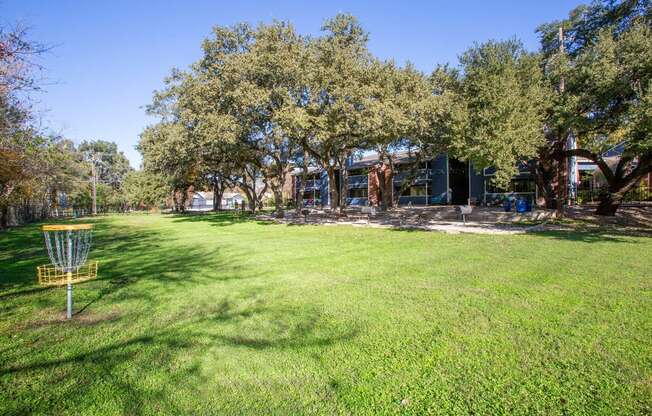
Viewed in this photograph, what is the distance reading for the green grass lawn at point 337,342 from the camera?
9.87ft

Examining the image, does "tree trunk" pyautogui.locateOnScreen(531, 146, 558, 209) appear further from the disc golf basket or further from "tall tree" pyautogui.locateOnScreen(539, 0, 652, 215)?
the disc golf basket

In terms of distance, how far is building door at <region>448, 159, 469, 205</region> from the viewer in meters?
37.8

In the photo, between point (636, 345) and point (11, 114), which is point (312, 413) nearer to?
point (636, 345)

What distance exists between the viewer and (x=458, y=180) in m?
38.3

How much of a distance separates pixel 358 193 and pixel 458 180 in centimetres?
1475

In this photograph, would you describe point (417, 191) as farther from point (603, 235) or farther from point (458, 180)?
point (603, 235)

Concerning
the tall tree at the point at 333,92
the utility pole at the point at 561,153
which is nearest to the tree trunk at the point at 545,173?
the utility pole at the point at 561,153

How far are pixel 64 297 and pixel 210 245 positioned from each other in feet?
22.8

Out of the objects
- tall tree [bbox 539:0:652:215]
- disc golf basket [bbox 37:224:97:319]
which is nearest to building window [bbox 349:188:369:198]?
tall tree [bbox 539:0:652:215]

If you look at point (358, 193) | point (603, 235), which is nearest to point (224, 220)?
point (358, 193)

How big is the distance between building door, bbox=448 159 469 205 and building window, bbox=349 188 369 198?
41.4ft

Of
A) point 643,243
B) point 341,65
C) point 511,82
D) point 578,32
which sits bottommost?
point 643,243

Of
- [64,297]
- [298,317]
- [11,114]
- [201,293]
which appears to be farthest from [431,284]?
[11,114]

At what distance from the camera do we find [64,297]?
642 centimetres
